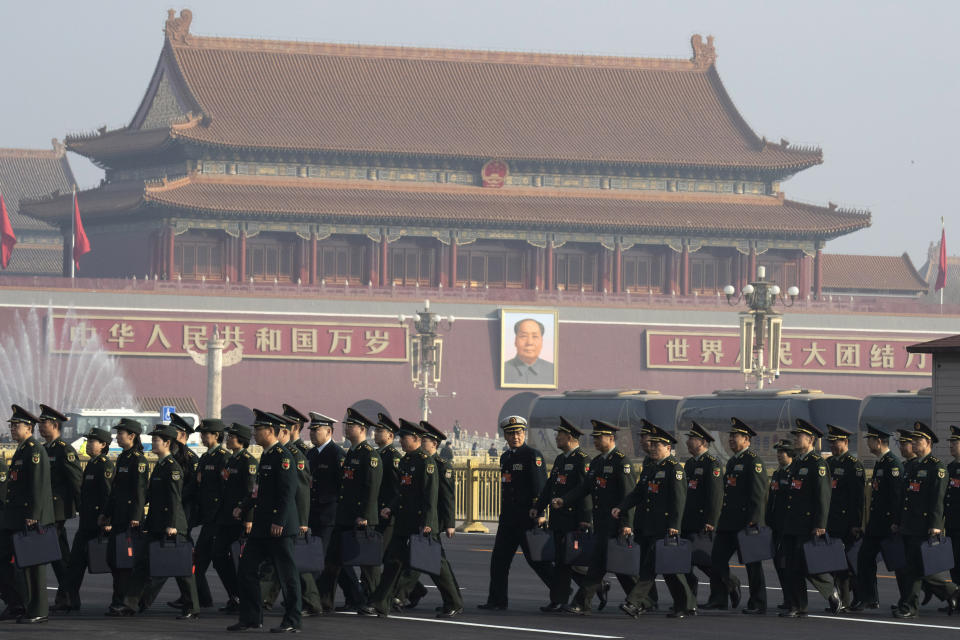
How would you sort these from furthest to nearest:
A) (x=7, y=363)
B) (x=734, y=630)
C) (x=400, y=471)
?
(x=7, y=363)
(x=400, y=471)
(x=734, y=630)

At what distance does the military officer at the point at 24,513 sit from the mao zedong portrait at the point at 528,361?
1424 inches

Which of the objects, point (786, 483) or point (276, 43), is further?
point (276, 43)

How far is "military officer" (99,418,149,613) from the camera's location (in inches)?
501

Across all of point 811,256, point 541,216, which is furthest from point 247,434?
point 811,256

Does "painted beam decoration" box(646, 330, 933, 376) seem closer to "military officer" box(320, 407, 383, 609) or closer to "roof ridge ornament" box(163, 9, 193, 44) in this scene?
"roof ridge ornament" box(163, 9, 193, 44)

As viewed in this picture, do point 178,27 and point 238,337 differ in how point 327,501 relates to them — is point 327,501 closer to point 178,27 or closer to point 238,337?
point 238,337

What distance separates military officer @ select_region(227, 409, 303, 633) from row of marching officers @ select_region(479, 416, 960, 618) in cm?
195

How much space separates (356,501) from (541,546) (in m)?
1.39

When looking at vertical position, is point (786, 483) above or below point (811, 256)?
below

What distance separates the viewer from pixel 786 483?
13.4 meters

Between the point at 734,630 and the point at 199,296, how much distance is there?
36.2 m

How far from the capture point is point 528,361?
49.2 meters

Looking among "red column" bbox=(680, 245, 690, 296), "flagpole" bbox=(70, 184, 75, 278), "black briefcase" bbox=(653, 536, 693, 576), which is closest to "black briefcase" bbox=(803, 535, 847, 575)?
"black briefcase" bbox=(653, 536, 693, 576)

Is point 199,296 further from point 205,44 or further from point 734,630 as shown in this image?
point 734,630
